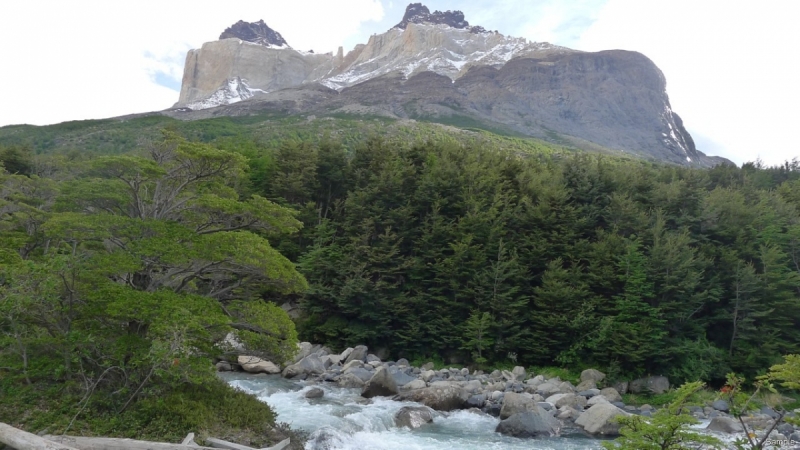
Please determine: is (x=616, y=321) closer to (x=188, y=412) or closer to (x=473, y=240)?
(x=473, y=240)

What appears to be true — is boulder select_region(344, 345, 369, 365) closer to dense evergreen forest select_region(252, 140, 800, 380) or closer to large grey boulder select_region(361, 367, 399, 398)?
dense evergreen forest select_region(252, 140, 800, 380)

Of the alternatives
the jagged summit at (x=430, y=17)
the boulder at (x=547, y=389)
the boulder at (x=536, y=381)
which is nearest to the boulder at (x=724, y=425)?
the boulder at (x=547, y=389)

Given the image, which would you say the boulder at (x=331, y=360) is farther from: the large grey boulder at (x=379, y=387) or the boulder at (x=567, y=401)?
the boulder at (x=567, y=401)

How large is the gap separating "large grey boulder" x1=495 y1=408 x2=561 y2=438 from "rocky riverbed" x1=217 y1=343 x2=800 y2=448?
0.03 m

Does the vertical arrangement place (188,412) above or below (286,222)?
below

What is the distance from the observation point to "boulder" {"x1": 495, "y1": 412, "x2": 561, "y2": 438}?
1394 centimetres

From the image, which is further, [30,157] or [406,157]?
→ [30,157]

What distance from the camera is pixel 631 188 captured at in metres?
27.6

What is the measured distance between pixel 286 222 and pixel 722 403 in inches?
703

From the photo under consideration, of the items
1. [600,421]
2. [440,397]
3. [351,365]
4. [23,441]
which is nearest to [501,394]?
[440,397]

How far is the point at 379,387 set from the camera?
55.9 feet

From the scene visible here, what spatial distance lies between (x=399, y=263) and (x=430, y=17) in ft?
607

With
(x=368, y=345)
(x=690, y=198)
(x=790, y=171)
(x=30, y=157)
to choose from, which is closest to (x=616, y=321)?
(x=690, y=198)

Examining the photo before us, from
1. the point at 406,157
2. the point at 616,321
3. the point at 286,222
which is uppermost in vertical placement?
the point at 406,157
